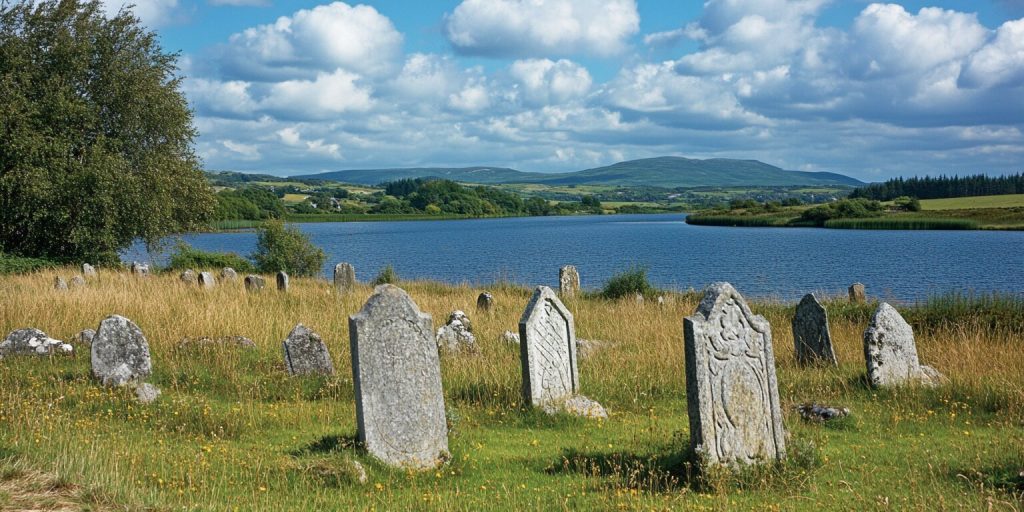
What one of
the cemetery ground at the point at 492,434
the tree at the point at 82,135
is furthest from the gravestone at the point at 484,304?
the tree at the point at 82,135

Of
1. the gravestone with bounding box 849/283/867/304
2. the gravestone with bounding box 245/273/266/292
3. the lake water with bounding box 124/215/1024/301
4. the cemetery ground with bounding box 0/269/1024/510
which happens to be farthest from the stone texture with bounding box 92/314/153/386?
the lake water with bounding box 124/215/1024/301

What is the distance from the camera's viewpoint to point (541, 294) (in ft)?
36.1

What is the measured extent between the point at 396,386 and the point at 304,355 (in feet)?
14.5

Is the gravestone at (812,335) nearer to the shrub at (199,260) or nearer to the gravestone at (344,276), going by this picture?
the gravestone at (344,276)

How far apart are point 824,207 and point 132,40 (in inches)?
3800

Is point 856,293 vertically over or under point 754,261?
over

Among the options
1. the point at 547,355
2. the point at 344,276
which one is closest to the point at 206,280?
the point at 344,276

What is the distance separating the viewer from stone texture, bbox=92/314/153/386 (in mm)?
11406

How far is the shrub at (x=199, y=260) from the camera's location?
34.2 metres

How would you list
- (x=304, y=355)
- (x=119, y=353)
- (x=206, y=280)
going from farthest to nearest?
1. (x=206, y=280)
2. (x=304, y=355)
3. (x=119, y=353)

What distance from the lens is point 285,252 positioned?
115 ft

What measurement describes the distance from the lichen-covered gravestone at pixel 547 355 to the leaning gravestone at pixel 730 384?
9.55 ft

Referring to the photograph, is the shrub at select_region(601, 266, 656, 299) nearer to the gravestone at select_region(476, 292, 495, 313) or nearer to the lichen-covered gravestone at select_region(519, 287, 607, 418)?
the gravestone at select_region(476, 292, 495, 313)

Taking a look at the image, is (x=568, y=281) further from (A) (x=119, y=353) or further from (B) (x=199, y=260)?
(B) (x=199, y=260)
